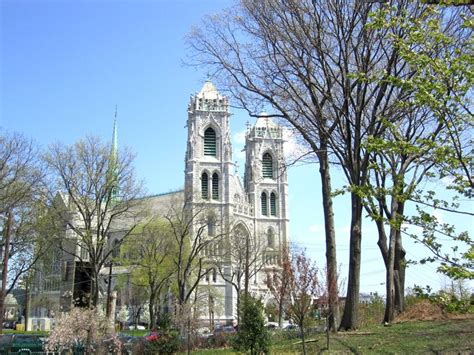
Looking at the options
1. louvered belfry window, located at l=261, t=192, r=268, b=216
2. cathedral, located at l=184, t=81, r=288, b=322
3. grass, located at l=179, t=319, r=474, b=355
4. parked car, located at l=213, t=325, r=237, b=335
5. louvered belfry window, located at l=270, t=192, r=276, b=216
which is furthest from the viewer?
louvered belfry window, located at l=270, t=192, r=276, b=216

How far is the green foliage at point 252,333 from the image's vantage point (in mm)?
14891

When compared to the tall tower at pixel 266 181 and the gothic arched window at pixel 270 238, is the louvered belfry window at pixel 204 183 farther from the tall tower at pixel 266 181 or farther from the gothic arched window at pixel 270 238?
the gothic arched window at pixel 270 238

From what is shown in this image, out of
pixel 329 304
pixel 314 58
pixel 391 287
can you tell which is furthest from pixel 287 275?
pixel 314 58

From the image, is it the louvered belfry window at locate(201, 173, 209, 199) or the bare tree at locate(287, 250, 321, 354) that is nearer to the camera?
the bare tree at locate(287, 250, 321, 354)

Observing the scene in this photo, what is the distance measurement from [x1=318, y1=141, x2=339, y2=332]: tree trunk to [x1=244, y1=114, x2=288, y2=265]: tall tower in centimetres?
5917

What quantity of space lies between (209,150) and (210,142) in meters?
1.25

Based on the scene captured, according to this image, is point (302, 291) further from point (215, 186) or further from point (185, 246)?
point (215, 186)

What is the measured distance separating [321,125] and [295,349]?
24.6 ft

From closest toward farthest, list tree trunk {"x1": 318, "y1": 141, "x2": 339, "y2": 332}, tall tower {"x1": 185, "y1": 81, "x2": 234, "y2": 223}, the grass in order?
1. the grass
2. tree trunk {"x1": 318, "y1": 141, "x2": 339, "y2": 332}
3. tall tower {"x1": 185, "y1": 81, "x2": 234, "y2": 223}

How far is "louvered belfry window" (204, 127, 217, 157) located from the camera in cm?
7400

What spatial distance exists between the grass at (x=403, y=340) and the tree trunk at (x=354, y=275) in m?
0.83

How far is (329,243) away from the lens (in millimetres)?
18125

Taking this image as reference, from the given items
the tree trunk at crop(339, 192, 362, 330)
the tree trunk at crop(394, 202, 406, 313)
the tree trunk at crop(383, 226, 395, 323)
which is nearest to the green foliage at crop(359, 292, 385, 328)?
the tree trunk at crop(394, 202, 406, 313)

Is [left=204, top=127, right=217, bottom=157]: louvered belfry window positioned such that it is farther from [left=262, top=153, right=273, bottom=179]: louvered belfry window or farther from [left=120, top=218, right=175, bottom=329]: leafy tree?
[left=120, top=218, right=175, bottom=329]: leafy tree
